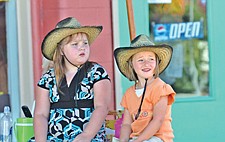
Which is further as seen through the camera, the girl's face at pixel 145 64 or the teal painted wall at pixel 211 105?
the teal painted wall at pixel 211 105

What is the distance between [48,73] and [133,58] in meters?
0.60

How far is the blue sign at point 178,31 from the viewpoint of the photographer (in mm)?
5598

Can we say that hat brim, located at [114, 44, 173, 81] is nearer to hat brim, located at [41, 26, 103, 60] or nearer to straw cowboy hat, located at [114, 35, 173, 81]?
straw cowboy hat, located at [114, 35, 173, 81]

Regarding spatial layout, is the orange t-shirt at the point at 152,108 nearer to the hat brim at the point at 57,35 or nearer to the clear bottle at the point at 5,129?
the hat brim at the point at 57,35

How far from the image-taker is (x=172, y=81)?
568cm

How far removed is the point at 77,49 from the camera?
156 inches

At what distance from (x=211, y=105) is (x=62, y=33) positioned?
2225mm

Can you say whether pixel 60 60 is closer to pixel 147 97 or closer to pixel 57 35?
pixel 57 35

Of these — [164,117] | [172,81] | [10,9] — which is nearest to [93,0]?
[10,9]

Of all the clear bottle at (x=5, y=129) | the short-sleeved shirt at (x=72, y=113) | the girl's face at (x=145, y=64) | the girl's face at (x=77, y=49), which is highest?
the girl's face at (x=77, y=49)

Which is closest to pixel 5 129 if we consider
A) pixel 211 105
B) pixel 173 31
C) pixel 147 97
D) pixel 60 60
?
pixel 60 60

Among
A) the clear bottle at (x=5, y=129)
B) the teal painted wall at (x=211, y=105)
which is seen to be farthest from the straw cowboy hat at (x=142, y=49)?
the teal painted wall at (x=211, y=105)

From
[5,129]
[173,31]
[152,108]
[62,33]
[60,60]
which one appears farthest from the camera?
[173,31]

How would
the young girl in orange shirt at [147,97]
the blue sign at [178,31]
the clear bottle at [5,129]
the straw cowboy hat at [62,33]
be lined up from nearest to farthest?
the young girl in orange shirt at [147,97]
the straw cowboy hat at [62,33]
the clear bottle at [5,129]
the blue sign at [178,31]
